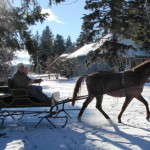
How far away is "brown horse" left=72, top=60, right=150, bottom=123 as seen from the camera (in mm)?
11008

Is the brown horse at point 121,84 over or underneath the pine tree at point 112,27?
underneath

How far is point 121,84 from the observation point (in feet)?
36.5

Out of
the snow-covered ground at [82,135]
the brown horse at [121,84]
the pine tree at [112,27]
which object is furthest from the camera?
the pine tree at [112,27]

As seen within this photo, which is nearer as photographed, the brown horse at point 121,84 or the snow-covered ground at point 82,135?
the snow-covered ground at point 82,135

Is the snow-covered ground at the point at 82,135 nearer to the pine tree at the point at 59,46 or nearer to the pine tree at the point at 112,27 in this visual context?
the pine tree at the point at 112,27

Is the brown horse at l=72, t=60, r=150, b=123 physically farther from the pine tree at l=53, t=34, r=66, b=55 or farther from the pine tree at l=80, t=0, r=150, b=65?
the pine tree at l=53, t=34, r=66, b=55

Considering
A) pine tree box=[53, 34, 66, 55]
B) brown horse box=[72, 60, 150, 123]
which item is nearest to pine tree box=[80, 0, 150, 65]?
brown horse box=[72, 60, 150, 123]

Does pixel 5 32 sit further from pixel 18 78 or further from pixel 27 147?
pixel 27 147

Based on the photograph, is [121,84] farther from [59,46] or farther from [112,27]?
[59,46]

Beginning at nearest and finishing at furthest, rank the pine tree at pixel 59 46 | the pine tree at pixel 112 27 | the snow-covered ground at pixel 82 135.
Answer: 1. the snow-covered ground at pixel 82 135
2. the pine tree at pixel 112 27
3. the pine tree at pixel 59 46

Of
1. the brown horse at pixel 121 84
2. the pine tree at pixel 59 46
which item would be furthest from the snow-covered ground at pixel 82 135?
the pine tree at pixel 59 46

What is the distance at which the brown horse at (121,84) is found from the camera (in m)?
11.0

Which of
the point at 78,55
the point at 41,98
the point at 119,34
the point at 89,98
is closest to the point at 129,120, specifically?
the point at 89,98

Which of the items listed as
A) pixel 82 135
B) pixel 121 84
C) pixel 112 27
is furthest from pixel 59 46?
pixel 82 135
